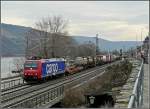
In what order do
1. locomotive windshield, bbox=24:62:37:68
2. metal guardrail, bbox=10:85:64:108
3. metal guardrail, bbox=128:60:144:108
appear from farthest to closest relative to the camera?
locomotive windshield, bbox=24:62:37:68
metal guardrail, bbox=10:85:64:108
metal guardrail, bbox=128:60:144:108

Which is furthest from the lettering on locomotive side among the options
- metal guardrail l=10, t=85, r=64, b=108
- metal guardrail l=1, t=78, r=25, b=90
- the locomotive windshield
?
metal guardrail l=10, t=85, r=64, b=108

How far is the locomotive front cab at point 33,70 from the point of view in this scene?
141 feet

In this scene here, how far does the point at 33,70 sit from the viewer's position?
143ft

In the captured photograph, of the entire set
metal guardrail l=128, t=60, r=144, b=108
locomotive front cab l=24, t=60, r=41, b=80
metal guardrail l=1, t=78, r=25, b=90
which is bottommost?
metal guardrail l=1, t=78, r=25, b=90

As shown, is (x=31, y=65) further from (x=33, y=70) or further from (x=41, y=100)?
(x=41, y=100)

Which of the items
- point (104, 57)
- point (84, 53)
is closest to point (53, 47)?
point (104, 57)

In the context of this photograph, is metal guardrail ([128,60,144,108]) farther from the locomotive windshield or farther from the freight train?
the locomotive windshield

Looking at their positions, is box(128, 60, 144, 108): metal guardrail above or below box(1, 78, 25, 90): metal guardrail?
above

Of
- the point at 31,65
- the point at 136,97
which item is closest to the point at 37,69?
the point at 31,65

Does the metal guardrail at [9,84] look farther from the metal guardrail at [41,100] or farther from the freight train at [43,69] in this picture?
the metal guardrail at [41,100]

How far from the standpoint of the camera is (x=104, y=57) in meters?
100

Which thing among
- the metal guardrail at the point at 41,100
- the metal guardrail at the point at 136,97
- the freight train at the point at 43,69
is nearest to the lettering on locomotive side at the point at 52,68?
the freight train at the point at 43,69

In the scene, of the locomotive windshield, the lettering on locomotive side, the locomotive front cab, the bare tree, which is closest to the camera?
the locomotive front cab

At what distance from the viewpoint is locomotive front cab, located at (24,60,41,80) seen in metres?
43.1
